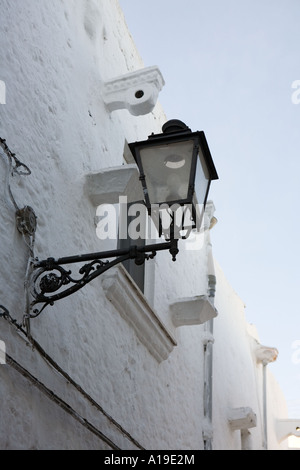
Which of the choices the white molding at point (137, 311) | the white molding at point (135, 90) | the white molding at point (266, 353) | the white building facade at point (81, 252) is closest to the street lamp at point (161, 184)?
the white building facade at point (81, 252)

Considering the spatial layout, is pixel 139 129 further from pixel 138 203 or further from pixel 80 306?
pixel 80 306

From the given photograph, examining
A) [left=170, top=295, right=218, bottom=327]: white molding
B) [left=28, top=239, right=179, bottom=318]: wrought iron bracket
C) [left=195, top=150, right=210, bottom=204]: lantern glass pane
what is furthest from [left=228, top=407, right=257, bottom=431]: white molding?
[left=28, top=239, right=179, bottom=318]: wrought iron bracket

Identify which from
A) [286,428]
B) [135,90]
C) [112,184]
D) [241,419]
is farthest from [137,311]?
[286,428]

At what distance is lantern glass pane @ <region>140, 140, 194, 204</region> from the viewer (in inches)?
175

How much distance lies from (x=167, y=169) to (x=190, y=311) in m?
3.32

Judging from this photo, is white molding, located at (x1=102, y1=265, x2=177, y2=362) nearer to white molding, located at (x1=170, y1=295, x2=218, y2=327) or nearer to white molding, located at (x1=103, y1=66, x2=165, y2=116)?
white molding, located at (x1=170, y1=295, x2=218, y2=327)

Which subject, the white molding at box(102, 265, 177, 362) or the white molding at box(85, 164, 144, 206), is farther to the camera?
the white molding at box(102, 265, 177, 362)

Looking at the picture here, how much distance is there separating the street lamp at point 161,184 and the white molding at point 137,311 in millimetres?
1226

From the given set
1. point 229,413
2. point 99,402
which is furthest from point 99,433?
point 229,413

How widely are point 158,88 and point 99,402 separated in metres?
2.54

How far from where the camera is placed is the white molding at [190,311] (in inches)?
297

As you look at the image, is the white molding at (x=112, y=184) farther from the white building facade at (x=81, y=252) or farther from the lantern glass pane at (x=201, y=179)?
the lantern glass pane at (x=201, y=179)

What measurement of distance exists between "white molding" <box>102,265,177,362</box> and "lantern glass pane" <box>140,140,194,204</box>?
56.0 inches
